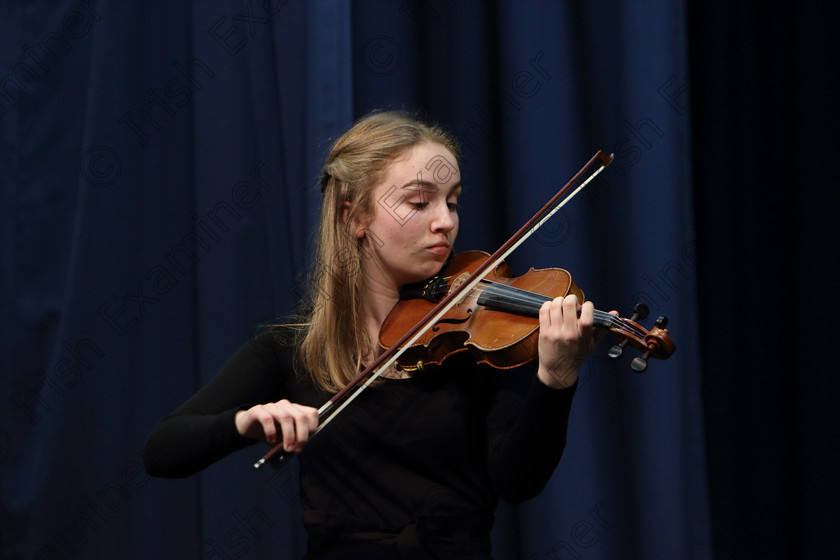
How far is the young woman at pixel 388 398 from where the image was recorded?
3.65ft

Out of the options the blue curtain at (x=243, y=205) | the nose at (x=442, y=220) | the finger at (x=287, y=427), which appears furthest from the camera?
the blue curtain at (x=243, y=205)

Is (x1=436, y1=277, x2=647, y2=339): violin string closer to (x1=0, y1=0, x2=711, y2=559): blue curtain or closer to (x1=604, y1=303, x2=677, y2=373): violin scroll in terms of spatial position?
(x1=604, y1=303, x2=677, y2=373): violin scroll

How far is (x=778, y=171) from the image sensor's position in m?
1.60

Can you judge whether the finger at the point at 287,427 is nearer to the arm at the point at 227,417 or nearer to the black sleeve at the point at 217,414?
the arm at the point at 227,417

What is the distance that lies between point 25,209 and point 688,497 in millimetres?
1542

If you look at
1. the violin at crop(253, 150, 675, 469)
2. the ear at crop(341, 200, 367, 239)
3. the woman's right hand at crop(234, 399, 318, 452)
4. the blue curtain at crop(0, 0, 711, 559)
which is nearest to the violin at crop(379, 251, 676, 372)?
the violin at crop(253, 150, 675, 469)

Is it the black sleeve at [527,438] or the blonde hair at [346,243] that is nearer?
the black sleeve at [527,438]

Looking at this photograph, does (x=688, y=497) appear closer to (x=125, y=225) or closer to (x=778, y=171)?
(x=778, y=171)

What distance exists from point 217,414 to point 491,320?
1.36 ft

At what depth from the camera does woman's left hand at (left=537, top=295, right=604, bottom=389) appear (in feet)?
3.43

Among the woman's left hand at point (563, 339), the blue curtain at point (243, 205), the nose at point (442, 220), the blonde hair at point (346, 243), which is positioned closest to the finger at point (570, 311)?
the woman's left hand at point (563, 339)

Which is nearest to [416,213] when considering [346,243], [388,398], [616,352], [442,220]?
[442,220]

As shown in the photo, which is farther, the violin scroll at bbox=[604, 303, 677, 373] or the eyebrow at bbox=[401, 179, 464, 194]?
the eyebrow at bbox=[401, 179, 464, 194]

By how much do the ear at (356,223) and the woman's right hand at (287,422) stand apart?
39 centimetres
